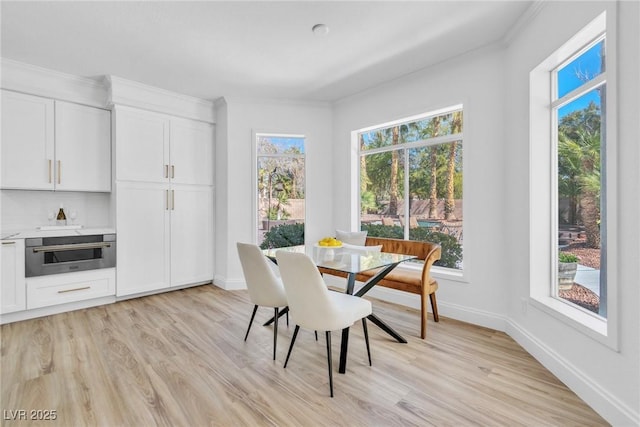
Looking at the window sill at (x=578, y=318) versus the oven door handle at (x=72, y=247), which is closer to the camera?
the window sill at (x=578, y=318)

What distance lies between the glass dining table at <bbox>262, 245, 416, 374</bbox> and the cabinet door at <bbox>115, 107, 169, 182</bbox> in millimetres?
2307

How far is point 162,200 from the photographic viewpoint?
4.17 m

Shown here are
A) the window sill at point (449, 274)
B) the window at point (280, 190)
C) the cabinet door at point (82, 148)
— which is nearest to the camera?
the window sill at point (449, 274)

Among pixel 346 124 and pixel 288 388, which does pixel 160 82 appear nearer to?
pixel 346 124

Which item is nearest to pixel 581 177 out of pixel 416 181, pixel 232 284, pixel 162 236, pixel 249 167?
pixel 416 181

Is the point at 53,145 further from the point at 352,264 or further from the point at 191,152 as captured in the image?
the point at 352,264

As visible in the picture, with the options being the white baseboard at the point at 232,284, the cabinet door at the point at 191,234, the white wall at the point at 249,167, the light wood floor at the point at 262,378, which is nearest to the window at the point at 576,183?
the light wood floor at the point at 262,378

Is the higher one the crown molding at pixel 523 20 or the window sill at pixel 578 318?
the crown molding at pixel 523 20

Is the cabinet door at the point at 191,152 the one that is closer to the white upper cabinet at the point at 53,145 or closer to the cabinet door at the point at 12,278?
the white upper cabinet at the point at 53,145

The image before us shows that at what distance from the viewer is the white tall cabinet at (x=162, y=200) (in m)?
3.87

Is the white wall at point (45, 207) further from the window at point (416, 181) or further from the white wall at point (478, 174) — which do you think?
the white wall at point (478, 174)

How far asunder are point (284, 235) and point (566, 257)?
3354 mm

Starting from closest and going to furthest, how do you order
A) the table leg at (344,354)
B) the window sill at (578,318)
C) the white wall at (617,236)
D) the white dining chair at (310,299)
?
the white wall at (617,236), the window sill at (578,318), the white dining chair at (310,299), the table leg at (344,354)

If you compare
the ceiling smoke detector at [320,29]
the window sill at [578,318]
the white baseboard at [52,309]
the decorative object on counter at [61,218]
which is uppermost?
the ceiling smoke detector at [320,29]
